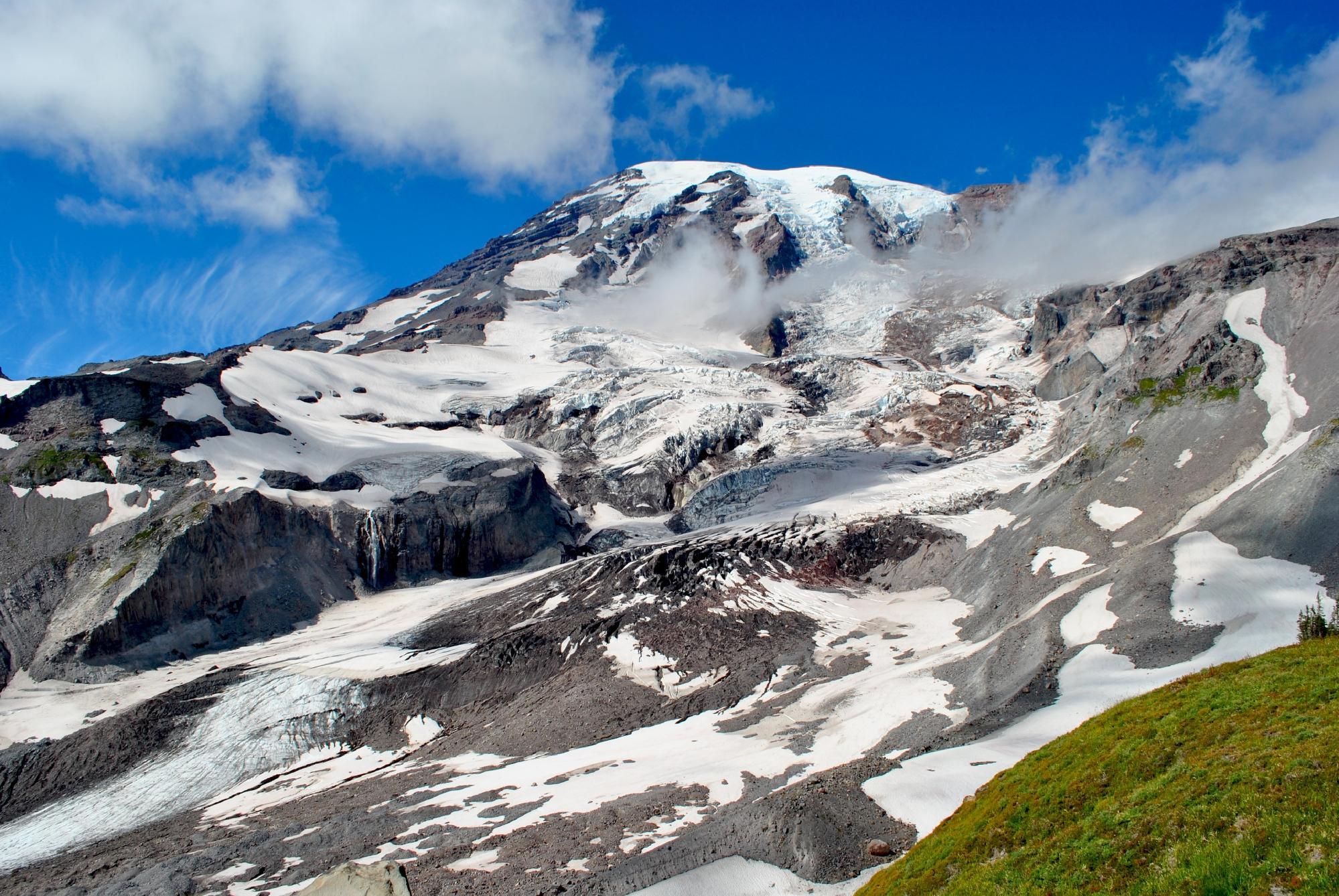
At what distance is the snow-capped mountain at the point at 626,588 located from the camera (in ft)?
89.8

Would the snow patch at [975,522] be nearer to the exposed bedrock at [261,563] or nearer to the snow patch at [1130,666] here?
the snow patch at [1130,666]

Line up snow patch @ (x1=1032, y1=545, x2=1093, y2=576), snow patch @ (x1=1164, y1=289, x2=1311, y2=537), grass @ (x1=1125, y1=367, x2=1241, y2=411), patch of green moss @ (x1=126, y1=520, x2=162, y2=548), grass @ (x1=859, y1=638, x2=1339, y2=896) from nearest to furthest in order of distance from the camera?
grass @ (x1=859, y1=638, x2=1339, y2=896), snow patch @ (x1=1164, y1=289, x2=1311, y2=537), snow patch @ (x1=1032, y1=545, x2=1093, y2=576), grass @ (x1=1125, y1=367, x2=1241, y2=411), patch of green moss @ (x1=126, y1=520, x2=162, y2=548)

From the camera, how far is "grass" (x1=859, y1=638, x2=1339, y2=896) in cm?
1010

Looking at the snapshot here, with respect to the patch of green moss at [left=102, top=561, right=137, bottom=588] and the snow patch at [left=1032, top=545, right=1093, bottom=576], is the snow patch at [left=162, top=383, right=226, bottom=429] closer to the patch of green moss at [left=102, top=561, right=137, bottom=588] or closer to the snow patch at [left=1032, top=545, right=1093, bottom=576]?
the patch of green moss at [left=102, top=561, right=137, bottom=588]

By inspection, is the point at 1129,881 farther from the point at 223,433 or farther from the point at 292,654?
the point at 223,433

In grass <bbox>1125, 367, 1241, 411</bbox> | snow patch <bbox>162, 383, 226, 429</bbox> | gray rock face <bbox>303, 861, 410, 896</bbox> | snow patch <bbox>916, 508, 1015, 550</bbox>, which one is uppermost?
snow patch <bbox>162, 383, 226, 429</bbox>

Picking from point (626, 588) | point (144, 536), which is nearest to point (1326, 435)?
point (626, 588)

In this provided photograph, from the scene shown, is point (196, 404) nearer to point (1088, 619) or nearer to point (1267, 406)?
point (1088, 619)

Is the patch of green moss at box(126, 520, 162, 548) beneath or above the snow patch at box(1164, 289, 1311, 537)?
Result: above

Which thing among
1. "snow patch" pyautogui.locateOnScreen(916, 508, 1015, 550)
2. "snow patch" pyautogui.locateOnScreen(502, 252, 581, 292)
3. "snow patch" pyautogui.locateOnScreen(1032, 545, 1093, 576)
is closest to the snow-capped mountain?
"snow patch" pyautogui.locateOnScreen(1032, 545, 1093, 576)

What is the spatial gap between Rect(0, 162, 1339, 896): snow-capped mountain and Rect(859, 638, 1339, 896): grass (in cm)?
514

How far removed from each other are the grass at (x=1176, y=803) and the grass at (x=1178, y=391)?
39181mm

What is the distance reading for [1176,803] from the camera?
12.0 m

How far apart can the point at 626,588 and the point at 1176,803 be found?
141 feet
